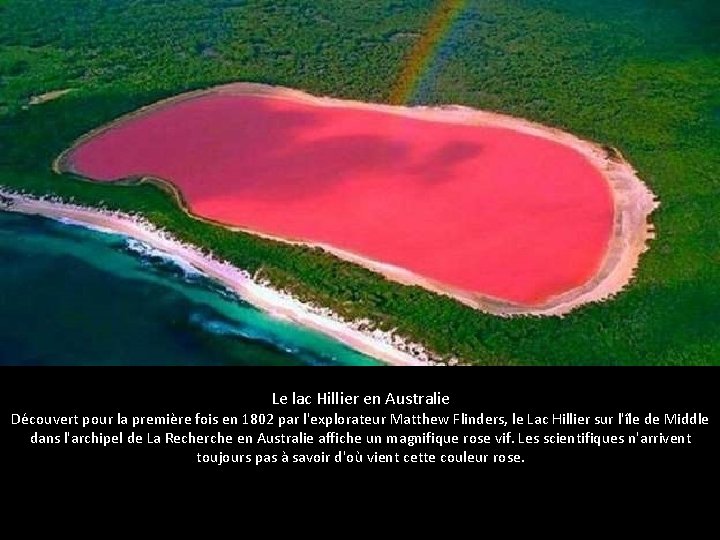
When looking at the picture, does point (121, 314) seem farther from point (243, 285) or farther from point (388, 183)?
point (388, 183)

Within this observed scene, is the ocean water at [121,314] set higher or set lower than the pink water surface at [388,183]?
lower

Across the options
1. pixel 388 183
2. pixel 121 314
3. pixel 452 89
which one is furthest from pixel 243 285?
pixel 452 89

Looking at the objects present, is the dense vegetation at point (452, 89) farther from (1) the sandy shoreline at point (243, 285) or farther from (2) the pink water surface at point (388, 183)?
(2) the pink water surface at point (388, 183)

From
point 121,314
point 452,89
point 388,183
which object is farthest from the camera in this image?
point 452,89

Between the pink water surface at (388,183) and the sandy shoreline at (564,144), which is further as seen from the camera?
the pink water surface at (388,183)

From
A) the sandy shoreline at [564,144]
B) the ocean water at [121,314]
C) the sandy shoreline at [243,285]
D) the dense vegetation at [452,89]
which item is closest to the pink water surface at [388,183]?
the sandy shoreline at [564,144]

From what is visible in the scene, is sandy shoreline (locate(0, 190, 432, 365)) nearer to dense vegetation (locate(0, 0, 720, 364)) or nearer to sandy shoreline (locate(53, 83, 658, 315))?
dense vegetation (locate(0, 0, 720, 364))

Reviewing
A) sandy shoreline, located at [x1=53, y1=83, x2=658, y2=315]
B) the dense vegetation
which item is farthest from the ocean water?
sandy shoreline, located at [x1=53, y1=83, x2=658, y2=315]

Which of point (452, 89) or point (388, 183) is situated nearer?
point (388, 183)
